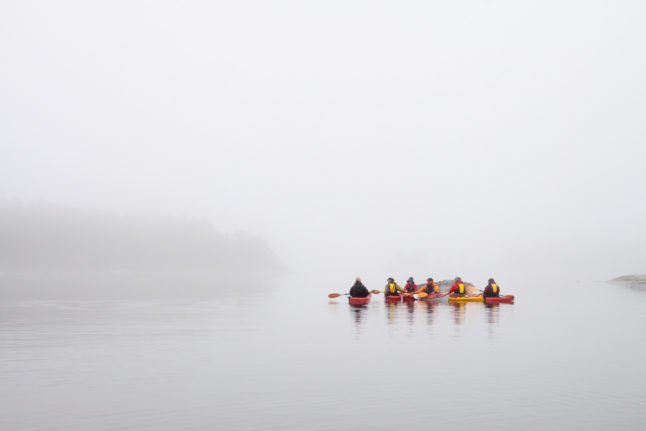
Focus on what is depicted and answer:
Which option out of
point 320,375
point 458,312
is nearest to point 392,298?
point 458,312

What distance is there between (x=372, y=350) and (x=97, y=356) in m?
11.7

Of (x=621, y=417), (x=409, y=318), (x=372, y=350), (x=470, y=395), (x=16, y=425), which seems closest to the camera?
(x=16, y=425)

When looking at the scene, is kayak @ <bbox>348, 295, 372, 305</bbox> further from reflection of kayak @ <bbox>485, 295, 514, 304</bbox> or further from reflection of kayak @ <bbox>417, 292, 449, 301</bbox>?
reflection of kayak @ <bbox>485, 295, 514, 304</bbox>

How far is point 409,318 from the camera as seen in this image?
42750mm

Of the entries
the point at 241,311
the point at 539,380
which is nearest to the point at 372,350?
the point at 539,380

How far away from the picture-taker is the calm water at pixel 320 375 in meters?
15.8

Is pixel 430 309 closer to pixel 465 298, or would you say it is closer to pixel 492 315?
pixel 492 315

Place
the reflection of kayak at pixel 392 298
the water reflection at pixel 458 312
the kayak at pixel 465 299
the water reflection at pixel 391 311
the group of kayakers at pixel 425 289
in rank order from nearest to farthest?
the water reflection at pixel 458 312 → the water reflection at pixel 391 311 → the group of kayakers at pixel 425 289 → the kayak at pixel 465 299 → the reflection of kayak at pixel 392 298

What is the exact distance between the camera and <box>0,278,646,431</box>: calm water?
15.8 meters

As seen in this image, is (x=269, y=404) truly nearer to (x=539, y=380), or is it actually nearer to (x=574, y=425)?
(x=574, y=425)

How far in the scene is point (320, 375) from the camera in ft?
70.8

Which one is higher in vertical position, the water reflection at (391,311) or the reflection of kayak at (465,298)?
the reflection of kayak at (465,298)

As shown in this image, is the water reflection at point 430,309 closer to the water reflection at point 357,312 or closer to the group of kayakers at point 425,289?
the group of kayakers at point 425,289

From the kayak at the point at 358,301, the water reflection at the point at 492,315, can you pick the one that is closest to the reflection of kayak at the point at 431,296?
the water reflection at the point at 492,315
